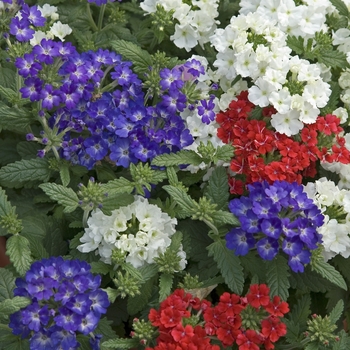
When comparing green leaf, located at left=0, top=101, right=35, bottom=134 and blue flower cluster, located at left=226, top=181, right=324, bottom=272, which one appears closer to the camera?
blue flower cluster, located at left=226, top=181, right=324, bottom=272

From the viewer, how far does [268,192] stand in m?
2.05

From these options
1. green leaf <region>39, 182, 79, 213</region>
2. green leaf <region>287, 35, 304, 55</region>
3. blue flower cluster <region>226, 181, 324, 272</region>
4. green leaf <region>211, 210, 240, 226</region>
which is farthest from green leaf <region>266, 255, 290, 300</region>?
green leaf <region>287, 35, 304, 55</region>

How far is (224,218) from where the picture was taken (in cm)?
210

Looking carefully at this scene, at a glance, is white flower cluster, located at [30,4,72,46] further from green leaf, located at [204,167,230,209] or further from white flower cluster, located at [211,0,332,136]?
green leaf, located at [204,167,230,209]

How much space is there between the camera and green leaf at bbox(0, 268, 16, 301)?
82.2 inches

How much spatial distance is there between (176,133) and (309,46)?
2.42ft

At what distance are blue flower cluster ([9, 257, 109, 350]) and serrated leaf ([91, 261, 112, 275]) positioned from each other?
0.18m

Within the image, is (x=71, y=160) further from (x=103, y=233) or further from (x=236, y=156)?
(x=236, y=156)

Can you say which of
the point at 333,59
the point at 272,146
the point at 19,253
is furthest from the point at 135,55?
the point at 19,253

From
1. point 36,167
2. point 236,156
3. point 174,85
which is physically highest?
point 174,85

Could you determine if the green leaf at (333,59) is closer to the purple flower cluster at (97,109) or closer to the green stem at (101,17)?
the purple flower cluster at (97,109)

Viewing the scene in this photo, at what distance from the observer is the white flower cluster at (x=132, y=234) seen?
214cm

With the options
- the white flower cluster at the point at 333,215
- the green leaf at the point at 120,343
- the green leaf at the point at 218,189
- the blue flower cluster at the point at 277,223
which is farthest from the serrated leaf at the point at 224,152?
the green leaf at the point at 120,343

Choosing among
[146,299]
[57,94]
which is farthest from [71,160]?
[146,299]
